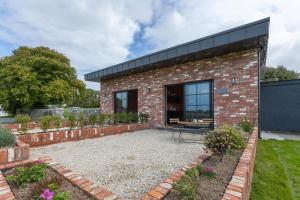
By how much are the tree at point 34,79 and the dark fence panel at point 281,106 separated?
46.0ft

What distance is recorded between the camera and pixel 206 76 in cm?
673

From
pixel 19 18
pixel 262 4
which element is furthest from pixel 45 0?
pixel 262 4

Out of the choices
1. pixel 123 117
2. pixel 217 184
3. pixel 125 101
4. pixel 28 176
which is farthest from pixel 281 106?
pixel 28 176

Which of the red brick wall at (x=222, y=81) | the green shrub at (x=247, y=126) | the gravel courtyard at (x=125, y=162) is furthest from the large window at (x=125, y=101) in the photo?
the green shrub at (x=247, y=126)

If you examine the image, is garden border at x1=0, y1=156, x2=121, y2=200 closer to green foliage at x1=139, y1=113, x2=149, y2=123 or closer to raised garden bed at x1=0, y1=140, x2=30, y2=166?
raised garden bed at x1=0, y1=140, x2=30, y2=166

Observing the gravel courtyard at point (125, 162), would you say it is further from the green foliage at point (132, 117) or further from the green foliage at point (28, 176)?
the green foliage at point (132, 117)

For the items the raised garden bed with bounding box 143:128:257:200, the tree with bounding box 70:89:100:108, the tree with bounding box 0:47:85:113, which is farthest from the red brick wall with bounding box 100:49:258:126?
the tree with bounding box 70:89:100:108

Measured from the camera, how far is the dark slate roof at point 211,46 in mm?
4930

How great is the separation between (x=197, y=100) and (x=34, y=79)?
12369 mm

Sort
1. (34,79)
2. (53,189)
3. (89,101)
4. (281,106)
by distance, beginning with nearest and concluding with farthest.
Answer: (53,189) → (281,106) → (34,79) → (89,101)

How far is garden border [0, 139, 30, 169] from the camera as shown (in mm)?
2934

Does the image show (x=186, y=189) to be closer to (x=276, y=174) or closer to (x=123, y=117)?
(x=276, y=174)

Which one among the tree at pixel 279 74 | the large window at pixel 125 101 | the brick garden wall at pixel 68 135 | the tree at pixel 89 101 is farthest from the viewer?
the tree at pixel 89 101

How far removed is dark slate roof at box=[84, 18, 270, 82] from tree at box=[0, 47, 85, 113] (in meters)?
8.25
